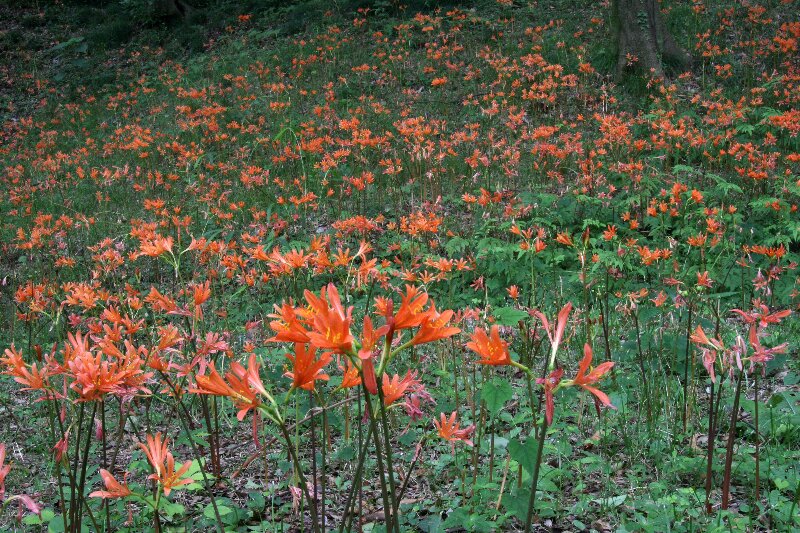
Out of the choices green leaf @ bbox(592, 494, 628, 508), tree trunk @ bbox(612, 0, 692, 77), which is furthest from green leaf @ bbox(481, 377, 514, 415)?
tree trunk @ bbox(612, 0, 692, 77)

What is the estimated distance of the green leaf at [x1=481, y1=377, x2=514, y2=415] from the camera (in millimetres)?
1887

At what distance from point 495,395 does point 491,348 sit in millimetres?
685

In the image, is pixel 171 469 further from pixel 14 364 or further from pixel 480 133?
pixel 480 133

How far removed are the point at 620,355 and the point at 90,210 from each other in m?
6.27

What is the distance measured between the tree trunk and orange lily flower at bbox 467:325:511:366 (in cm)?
814

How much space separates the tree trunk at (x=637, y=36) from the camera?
27.6 ft

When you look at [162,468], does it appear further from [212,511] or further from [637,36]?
[637,36]

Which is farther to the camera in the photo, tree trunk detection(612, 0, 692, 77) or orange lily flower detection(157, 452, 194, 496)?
tree trunk detection(612, 0, 692, 77)

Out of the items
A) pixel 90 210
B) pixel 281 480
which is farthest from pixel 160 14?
pixel 281 480

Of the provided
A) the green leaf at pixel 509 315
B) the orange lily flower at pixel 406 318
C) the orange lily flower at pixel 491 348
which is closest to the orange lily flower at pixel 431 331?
the orange lily flower at pixel 406 318

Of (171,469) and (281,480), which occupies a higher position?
(171,469)

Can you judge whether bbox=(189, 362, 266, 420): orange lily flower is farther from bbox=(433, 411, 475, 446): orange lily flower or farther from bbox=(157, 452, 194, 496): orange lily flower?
bbox=(433, 411, 475, 446): orange lily flower

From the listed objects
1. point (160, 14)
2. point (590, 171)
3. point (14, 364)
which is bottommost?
point (590, 171)

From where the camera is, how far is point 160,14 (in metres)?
15.9
